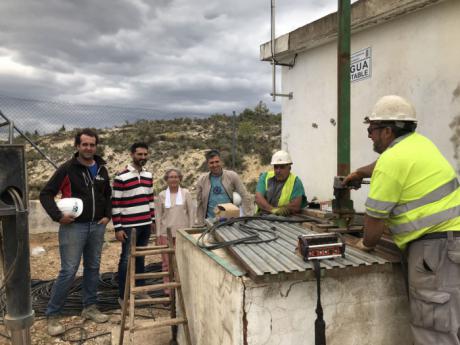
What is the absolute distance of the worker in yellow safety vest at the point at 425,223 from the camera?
228cm

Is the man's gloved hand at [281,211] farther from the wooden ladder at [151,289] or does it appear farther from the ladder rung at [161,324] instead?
the ladder rung at [161,324]

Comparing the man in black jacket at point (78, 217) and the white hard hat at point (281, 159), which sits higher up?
the white hard hat at point (281, 159)

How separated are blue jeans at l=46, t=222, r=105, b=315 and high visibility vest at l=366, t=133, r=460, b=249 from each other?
329 cm

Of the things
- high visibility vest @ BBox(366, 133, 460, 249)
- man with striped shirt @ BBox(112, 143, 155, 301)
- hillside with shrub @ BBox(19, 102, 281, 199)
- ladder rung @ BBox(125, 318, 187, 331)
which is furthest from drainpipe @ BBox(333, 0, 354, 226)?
hillside with shrub @ BBox(19, 102, 281, 199)

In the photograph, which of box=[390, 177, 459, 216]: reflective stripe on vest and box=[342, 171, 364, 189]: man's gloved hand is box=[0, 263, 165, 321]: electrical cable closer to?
box=[342, 171, 364, 189]: man's gloved hand

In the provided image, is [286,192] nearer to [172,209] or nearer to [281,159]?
[281,159]

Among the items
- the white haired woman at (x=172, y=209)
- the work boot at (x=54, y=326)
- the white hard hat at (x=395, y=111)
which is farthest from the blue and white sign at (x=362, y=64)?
the work boot at (x=54, y=326)

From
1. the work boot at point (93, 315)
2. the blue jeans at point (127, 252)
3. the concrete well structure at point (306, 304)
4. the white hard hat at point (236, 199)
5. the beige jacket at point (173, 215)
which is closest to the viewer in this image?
the concrete well structure at point (306, 304)

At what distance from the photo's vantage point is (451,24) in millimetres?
4082

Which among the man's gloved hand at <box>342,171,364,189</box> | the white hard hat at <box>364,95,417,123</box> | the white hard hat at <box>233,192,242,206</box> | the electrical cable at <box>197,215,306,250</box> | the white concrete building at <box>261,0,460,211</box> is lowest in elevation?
the electrical cable at <box>197,215,306,250</box>

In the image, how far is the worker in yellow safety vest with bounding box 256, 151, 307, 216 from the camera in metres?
4.32

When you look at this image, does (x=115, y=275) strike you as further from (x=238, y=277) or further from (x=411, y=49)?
(x=411, y=49)

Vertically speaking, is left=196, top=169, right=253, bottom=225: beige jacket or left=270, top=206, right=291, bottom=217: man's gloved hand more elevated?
left=196, top=169, right=253, bottom=225: beige jacket

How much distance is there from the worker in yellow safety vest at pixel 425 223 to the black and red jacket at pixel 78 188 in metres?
3.19
